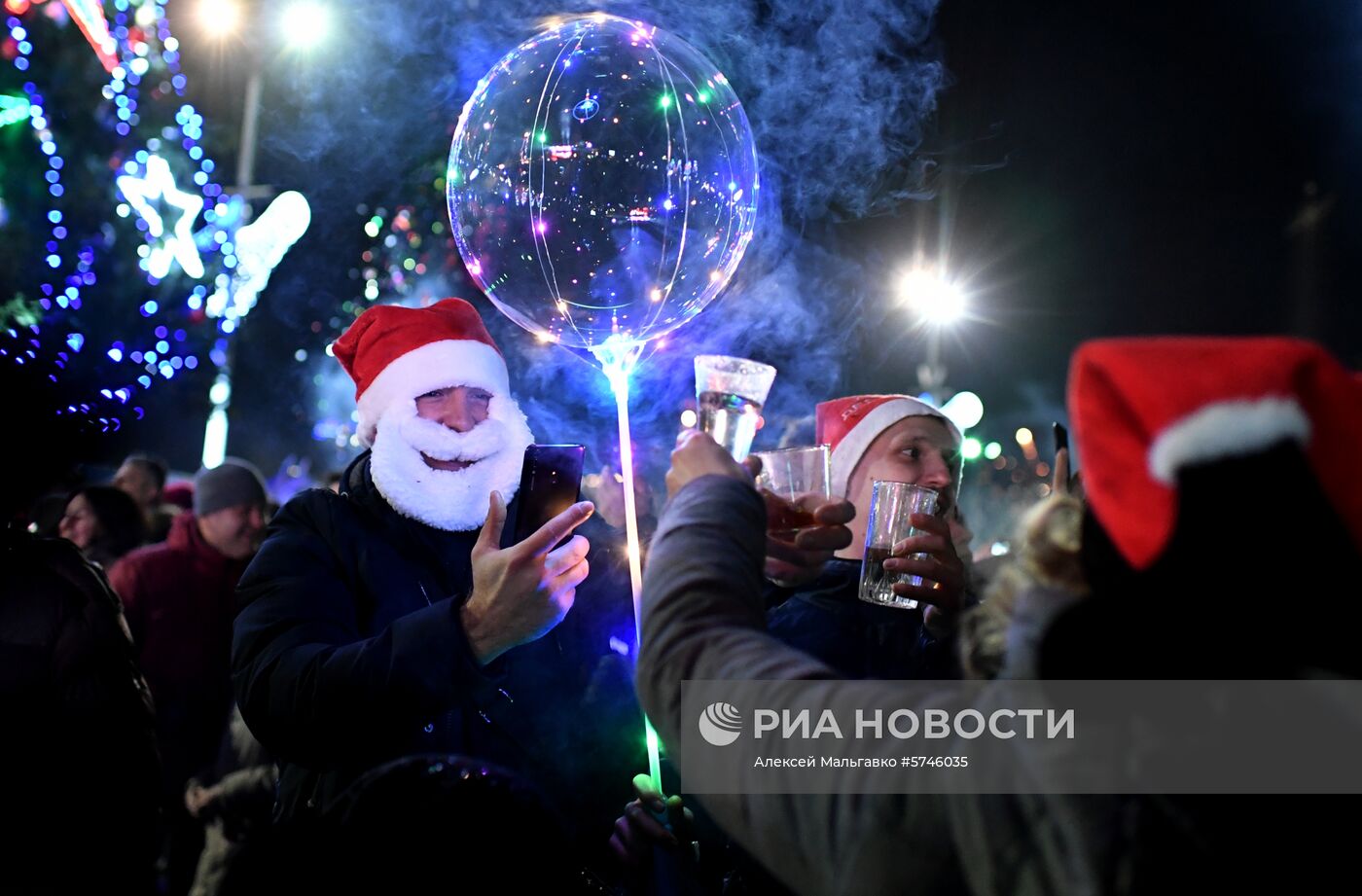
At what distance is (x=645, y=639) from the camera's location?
4.98 feet

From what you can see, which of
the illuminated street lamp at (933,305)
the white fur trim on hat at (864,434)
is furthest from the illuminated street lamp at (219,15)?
Answer: the white fur trim on hat at (864,434)

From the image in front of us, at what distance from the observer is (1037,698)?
1233mm

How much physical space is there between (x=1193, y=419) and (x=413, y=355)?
254cm

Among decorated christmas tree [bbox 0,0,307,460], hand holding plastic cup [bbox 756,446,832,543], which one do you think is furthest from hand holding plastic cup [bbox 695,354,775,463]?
decorated christmas tree [bbox 0,0,307,460]

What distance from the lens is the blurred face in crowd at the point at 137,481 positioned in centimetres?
737

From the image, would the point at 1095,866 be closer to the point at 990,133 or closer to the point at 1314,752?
the point at 1314,752

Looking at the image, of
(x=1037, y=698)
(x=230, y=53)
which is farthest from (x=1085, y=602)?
(x=230, y=53)

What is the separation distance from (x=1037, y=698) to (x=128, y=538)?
247 inches

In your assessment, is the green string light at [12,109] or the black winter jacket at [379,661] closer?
the black winter jacket at [379,661]

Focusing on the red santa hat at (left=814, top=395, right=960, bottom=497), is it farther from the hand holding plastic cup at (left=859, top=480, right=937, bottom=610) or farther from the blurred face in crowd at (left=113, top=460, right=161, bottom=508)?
the blurred face in crowd at (left=113, top=460, right=161, bottom=508)

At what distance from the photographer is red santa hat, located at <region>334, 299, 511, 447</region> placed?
308cm

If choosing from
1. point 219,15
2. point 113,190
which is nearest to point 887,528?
point 113,190

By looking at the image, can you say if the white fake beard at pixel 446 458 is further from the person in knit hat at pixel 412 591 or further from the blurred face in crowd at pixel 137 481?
the blurred face in crowd at pixel 137 481

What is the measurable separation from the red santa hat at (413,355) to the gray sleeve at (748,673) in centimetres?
162
